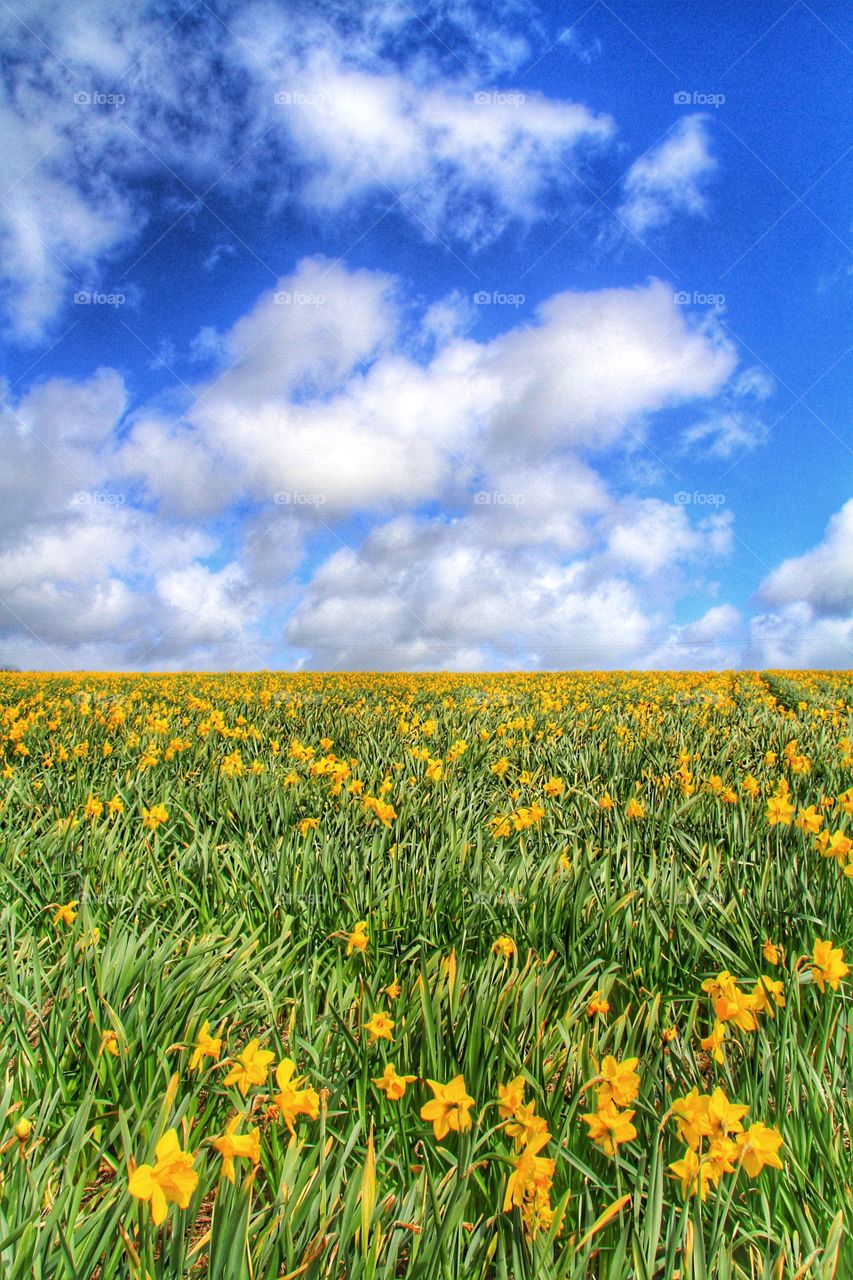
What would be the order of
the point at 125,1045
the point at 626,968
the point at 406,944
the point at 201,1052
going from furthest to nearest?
the point at 406,944
the point at 626,968
the point at 125,1045
the point at 201,1052

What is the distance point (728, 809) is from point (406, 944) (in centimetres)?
257

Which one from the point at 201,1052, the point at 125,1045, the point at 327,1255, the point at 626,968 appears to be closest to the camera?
the point at 327,1255

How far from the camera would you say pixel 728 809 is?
4.67 meters

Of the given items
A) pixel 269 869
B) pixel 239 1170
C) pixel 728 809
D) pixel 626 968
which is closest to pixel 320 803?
pixel 269 869

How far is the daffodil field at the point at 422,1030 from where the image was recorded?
58.9 inches

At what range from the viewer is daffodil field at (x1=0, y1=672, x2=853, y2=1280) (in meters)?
1.50

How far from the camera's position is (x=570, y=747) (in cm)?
661

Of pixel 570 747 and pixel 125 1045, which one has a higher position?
pixel 570 747

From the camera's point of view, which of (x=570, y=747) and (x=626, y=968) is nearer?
(x=626, y=968)

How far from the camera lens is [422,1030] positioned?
2.23 m

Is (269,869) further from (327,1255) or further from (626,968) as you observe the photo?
(327,1255)

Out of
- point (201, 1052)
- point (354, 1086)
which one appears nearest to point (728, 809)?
point (354, 1086)

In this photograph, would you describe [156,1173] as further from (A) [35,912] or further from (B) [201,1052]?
(A) [35,912]

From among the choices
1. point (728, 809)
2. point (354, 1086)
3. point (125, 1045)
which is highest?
point (728, 809)
